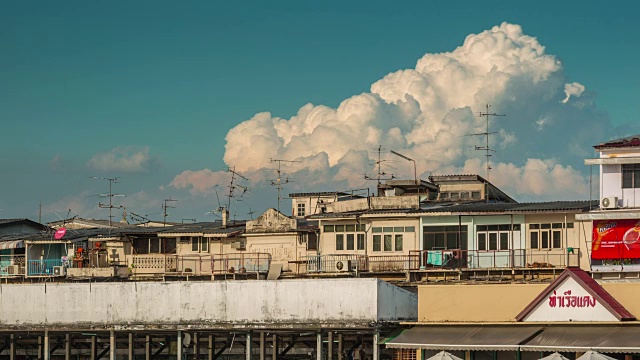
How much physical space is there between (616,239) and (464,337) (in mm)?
17937

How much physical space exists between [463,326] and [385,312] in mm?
3729

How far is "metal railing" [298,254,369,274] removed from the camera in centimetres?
7575

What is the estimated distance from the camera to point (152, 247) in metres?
86.9

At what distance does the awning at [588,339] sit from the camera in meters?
50.5

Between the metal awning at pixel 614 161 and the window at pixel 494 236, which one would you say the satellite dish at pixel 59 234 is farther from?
the metal awning at pixel 614 161

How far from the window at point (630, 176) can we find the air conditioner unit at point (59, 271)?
129 feet

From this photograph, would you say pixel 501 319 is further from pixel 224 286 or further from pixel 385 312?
pixel 224 286

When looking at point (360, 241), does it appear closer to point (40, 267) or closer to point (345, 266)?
point (345, 266)

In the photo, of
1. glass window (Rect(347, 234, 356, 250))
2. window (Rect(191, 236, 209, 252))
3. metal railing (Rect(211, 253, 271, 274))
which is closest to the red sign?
glass window (Rect(347, 234, 356, 250))

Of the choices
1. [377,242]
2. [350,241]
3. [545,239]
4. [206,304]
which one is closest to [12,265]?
[350,241]

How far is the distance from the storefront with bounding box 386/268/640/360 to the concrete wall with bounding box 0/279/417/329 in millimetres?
2336

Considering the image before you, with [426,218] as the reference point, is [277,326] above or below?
below

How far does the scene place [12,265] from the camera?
88812 millimetres

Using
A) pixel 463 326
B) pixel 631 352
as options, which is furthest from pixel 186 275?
pixel 631 352
